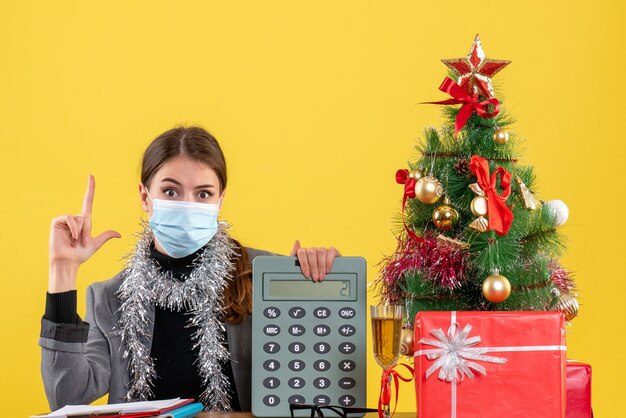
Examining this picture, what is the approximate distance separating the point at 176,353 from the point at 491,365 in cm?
94

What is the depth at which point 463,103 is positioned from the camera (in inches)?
65.6

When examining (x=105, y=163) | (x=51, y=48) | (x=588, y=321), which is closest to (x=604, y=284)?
(x=588, y=321)

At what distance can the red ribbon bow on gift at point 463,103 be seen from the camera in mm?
1643

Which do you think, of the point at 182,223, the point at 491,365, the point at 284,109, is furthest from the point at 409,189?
the point at 284,109

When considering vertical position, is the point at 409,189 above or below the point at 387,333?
above

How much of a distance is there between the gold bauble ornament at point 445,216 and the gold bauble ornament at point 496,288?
15 centimetres

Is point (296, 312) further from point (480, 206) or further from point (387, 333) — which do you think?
point (480, 206)

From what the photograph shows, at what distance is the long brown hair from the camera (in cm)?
204

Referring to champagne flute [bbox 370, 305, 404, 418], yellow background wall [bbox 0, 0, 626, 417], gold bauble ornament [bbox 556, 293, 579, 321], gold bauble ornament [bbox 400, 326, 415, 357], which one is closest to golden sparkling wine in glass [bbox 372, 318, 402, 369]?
champagne flute [bbox 370, 305, 404, 418]

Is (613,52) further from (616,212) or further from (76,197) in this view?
(76,197)

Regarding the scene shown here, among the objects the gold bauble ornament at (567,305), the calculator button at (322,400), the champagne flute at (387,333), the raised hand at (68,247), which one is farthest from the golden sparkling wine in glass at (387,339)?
the raised hand at (68,247)

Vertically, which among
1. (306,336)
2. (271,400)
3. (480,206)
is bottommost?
(271,400)

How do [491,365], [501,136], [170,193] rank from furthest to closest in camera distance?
[170,193]
[501,136]
[491,365]

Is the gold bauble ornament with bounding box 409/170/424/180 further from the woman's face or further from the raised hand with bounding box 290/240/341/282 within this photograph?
the woman's face
